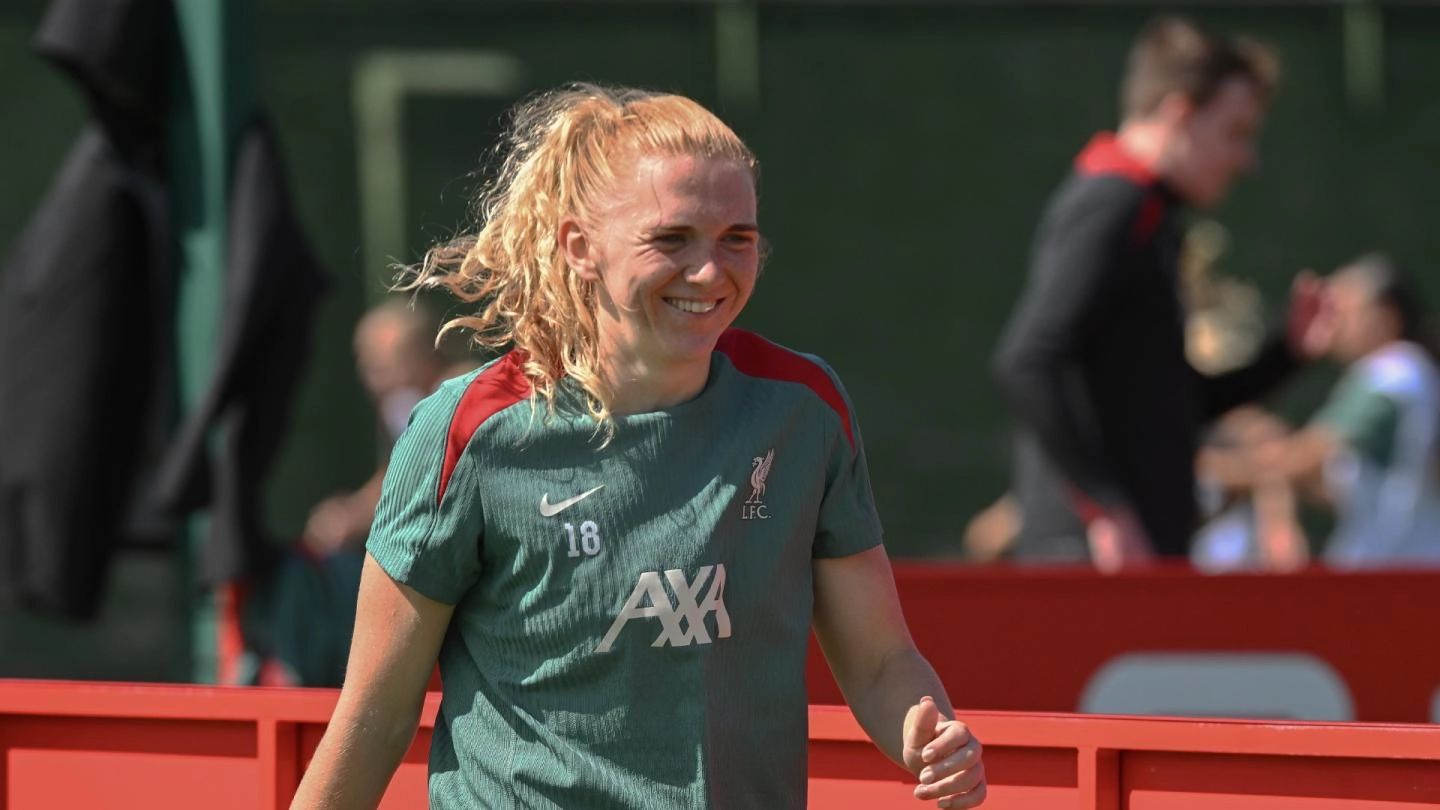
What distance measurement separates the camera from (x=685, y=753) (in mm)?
2047

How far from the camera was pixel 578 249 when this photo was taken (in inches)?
83.5

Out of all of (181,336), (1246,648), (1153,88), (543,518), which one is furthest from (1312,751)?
(181,336)

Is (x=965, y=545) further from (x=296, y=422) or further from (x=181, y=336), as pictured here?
(x=181, y=336)

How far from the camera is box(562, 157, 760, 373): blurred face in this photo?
6.73ft

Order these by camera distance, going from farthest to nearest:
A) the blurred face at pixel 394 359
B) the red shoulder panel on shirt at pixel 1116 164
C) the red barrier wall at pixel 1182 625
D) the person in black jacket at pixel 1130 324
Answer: the blurred face at pixel 394 359, the red shoulder panel on shirt at pixel 1116 164, the person in black jacket at pixel 1130 324, the red barrier wall at pixel 1182 625

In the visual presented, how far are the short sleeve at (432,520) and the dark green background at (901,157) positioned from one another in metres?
7.54

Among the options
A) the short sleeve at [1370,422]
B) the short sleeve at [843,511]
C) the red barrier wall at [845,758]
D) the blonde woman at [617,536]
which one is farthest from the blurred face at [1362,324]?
the blonde woman at [617,536]

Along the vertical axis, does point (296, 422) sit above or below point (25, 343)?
above

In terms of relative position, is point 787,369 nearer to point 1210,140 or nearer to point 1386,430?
point 1210,140

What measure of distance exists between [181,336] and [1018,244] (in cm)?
552

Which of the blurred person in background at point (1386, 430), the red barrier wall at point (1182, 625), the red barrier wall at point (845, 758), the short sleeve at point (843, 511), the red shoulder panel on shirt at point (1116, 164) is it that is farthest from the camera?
the blurred person in background at point (1386, 430)

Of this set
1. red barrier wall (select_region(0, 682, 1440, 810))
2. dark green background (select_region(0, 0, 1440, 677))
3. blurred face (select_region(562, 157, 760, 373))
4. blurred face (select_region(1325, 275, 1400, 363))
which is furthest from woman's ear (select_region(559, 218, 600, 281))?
dark green background (select_region(0, 0, 1440, 677))

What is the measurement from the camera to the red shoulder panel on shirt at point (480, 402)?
2.07 m

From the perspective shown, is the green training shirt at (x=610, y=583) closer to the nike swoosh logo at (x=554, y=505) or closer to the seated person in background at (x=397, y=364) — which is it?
the nike swoosh logo at (x=554, y=505)
